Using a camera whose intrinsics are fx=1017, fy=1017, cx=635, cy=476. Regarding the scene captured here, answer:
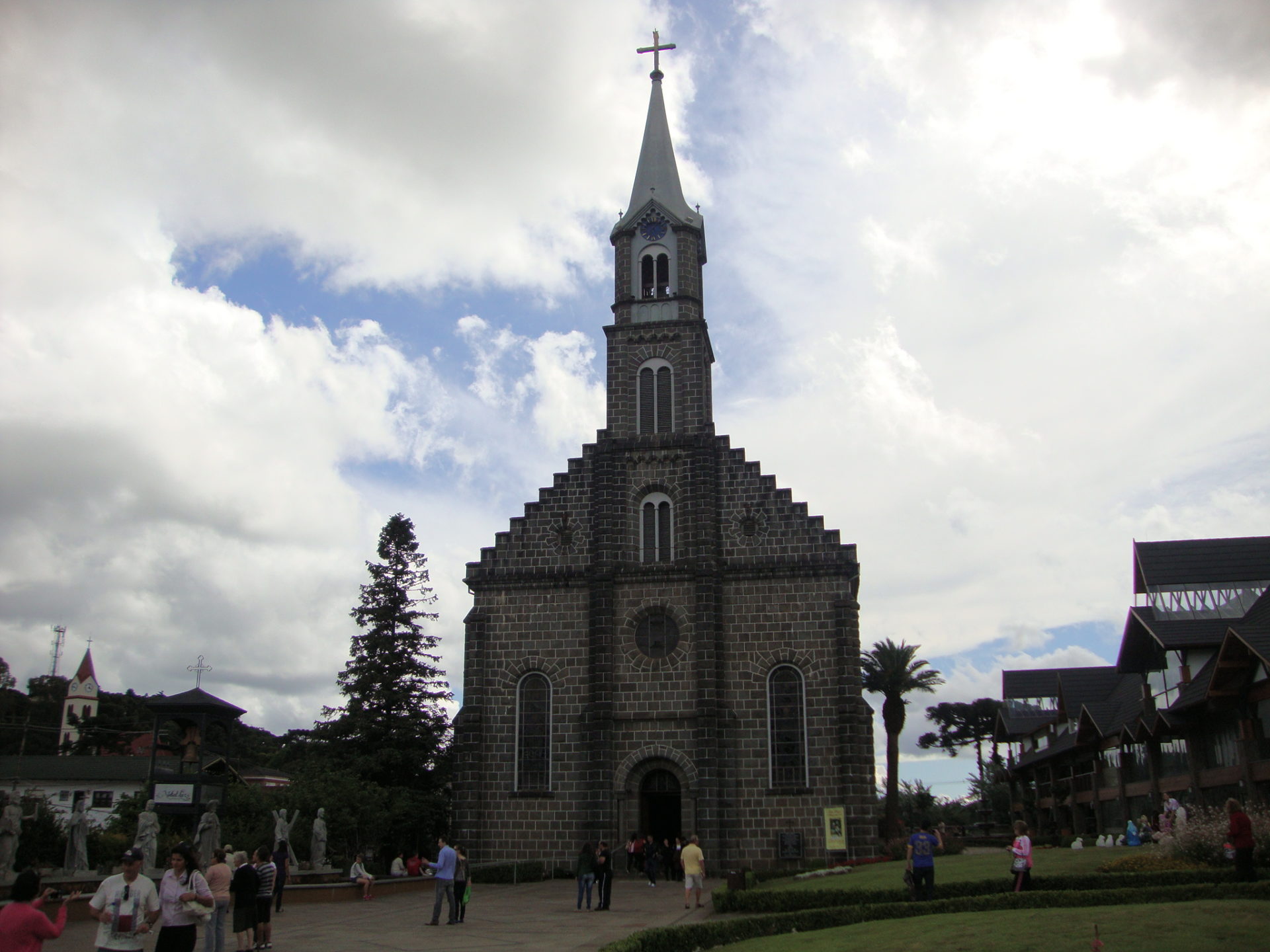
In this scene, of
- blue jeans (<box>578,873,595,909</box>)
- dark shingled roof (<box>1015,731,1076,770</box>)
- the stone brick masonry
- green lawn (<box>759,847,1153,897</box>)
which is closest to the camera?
green lawn (<box>759,847,1153,897</box>)

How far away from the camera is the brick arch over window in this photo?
34.7 metres

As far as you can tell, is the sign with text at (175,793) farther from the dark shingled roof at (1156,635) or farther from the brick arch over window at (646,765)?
the dark shingled roof at (1156,635)

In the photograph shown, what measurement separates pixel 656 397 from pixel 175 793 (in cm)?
2139

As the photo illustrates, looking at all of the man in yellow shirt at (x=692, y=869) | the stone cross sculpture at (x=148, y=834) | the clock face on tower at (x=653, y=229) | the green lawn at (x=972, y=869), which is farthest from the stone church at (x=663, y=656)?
the stone cross sculpture at (x=148, y=834)

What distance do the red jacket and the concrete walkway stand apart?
1040 cm

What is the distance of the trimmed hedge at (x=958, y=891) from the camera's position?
18906 millimetres

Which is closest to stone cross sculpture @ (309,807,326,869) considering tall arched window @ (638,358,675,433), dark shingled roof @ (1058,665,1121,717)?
tall arched window @ (638,358,675,433)

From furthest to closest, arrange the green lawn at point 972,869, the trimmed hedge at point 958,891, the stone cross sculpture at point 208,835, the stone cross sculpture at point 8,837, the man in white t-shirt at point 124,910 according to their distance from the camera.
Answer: the stone cross sculpture at point 208,835, the green lawn at point 972,869, the stone cross sculpture at point 8,837, the trimmed hedge at point 958,891, the man in white t-shirt at point 124,910

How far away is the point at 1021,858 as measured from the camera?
63.0 ft

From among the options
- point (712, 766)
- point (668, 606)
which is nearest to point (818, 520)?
point (668, 606)

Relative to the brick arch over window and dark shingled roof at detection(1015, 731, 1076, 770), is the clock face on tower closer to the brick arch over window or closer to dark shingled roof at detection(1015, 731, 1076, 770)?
the brick arch over window

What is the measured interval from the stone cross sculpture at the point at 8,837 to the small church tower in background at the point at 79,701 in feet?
236

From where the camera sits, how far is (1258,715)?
27.2 metres

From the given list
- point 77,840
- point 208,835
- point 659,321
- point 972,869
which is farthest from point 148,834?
point 659,321
